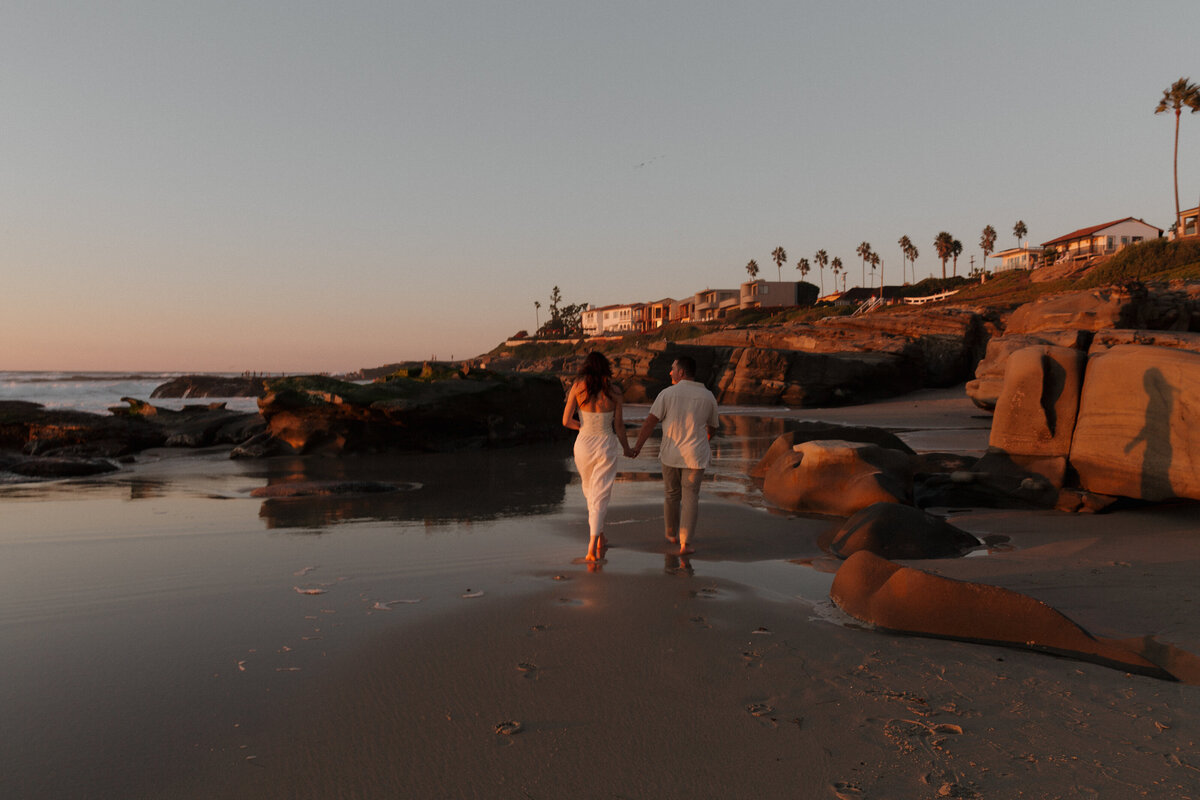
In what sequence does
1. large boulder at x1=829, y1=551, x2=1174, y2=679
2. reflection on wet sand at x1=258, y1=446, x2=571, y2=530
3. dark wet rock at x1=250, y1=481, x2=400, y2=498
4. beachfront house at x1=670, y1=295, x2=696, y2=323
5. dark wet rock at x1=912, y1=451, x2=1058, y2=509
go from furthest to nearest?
beachfront house at x1=670, y1=295, x2=696, y2=323
dark wet rock at x1=250, y1=481, x2=400, y2=498
reflection on wet sand at x1=258, y1=446, x2=571, y2=530
dark wet rock at x1=912, y1=451, x2=1058, y2=509
large boulder at x1=829, y1=551, x2=1174, y2=679

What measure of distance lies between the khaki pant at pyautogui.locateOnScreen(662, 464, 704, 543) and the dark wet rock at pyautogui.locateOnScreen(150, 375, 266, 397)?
60299 millimetres

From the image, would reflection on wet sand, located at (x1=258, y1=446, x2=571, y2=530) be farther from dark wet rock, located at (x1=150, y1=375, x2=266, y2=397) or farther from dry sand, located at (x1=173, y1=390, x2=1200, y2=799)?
dark wet rock, located at (x1=150, y1=375, x2=266, y2=397)

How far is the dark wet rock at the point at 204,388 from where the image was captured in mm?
60906

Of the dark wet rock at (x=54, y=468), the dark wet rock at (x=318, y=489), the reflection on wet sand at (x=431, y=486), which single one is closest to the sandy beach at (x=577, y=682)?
the reflection on wet sand at (x=431, y=486)

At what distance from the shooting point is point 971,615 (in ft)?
13.8

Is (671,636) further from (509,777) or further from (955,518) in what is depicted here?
(955,518)

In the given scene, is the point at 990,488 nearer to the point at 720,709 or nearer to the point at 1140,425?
the point at 1140,425

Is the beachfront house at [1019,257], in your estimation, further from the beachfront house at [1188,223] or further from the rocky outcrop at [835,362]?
the rocky outcrop at [835,362]

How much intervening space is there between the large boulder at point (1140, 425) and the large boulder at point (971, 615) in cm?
490

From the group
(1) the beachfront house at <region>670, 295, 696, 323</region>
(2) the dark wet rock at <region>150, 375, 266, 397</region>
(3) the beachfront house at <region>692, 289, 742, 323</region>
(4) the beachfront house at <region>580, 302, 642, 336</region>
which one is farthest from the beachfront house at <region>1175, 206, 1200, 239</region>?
(2) the dark wet rock at <region>150, 375, 266, 397</region>

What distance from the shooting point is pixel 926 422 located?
26078mm

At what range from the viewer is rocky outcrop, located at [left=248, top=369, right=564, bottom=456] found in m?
16.5

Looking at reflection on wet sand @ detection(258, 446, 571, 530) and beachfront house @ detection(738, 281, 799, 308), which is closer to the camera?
reflection on wet sand @ detection(258, 446, 571, 530)

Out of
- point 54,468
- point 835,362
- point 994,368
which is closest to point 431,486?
point 54,468
